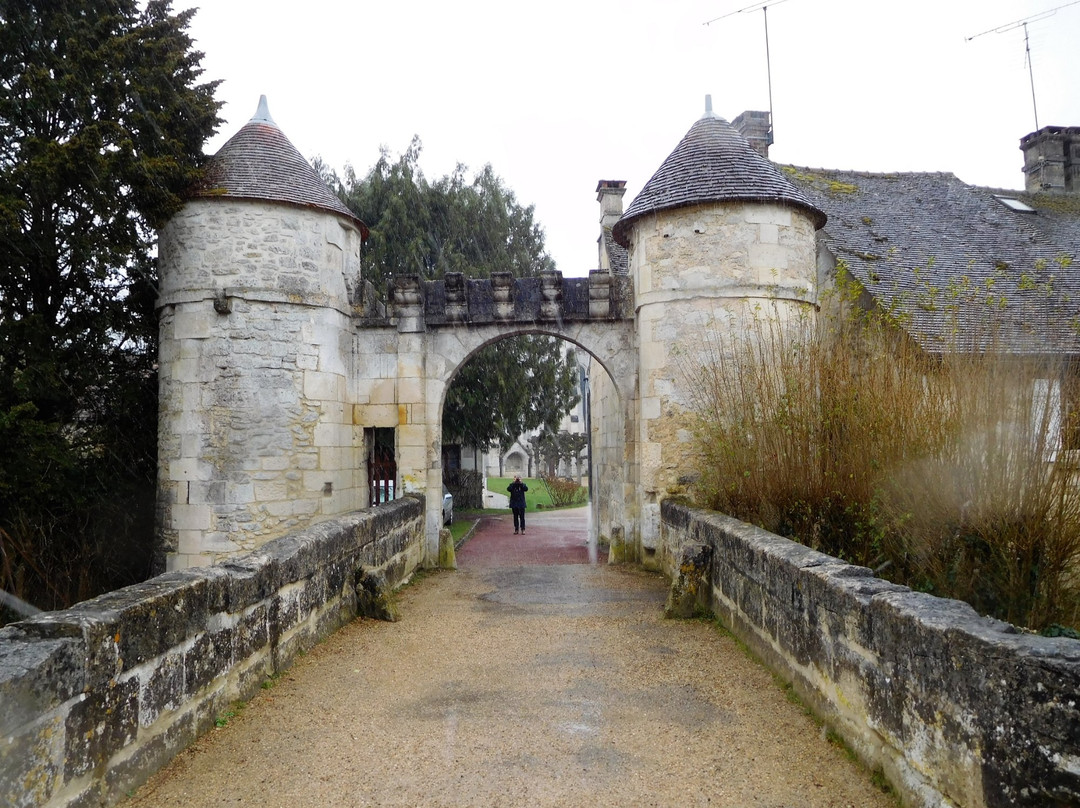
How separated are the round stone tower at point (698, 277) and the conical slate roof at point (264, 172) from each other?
3.95 m

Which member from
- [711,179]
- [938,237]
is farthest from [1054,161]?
[711,179]

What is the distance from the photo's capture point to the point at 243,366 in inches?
353

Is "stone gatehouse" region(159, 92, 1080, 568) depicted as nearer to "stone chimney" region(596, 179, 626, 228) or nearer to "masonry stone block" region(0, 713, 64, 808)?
"stone chimney" region(596, 179, 626, 228)

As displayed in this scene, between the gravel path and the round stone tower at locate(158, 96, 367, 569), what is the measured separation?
3.28 m

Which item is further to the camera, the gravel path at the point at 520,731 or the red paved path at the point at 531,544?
the red paved path at the point at 531,544

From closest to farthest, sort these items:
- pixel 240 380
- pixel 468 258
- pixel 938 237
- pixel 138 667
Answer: pixel 138 667
pixel 240 380
pixel 938 237
pixel 468 258

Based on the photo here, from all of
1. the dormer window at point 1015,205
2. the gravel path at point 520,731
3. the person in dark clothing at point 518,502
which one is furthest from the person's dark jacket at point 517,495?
the dormer window at point 1015,205

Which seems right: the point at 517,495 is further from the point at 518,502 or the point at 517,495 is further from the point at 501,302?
the point at 501,302

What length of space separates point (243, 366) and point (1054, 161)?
1760cm

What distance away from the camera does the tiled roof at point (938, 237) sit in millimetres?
11266

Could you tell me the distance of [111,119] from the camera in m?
8.85

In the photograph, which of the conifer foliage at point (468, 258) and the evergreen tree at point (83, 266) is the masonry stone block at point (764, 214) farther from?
the conifer foliage at point (468, 258)

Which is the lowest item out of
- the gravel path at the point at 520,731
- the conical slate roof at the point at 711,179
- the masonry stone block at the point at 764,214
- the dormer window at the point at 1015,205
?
the gravel path at the point at 520,731

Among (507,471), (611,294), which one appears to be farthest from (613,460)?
(507,471)
